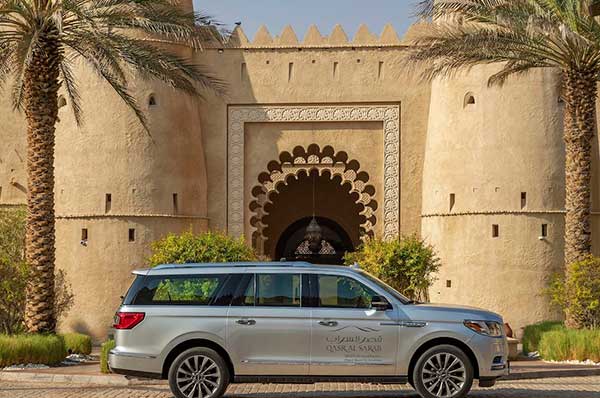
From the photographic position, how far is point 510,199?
24.7 meters

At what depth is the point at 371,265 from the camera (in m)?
23.2

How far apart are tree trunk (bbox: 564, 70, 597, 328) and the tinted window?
30.7ft

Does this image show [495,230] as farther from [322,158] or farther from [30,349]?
[30,349]

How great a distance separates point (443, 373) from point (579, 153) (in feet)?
29.1

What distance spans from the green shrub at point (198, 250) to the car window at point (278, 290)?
1162 centimetres

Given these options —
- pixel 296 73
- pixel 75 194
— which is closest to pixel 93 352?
pixel 75 194

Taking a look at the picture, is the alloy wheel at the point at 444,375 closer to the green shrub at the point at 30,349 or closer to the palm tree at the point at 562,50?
the green shrub at the point at 30,349

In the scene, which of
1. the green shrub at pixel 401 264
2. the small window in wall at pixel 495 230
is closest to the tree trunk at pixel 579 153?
the green shrub at pixel 401 264

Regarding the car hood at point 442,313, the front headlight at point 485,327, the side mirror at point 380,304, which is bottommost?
the front headlight at point 485,327

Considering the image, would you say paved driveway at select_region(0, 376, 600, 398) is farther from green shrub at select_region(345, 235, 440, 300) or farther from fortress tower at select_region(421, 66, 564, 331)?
fortress tower at select_region(421, 66, 564, 331)

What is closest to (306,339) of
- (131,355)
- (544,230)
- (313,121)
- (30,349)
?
(131,355)

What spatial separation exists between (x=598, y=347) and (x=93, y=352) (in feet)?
37.8

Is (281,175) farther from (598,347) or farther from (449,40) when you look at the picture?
(598,347)

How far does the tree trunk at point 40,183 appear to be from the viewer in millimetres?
18031
